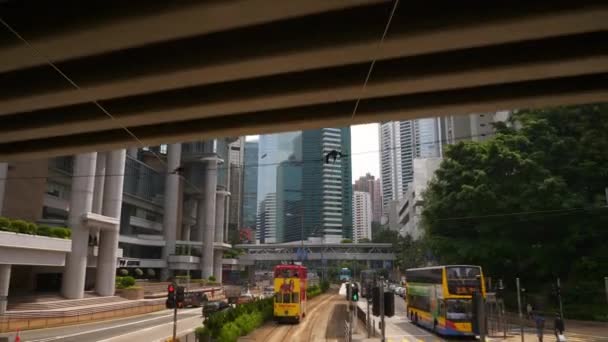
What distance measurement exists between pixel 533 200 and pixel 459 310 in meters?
17.1

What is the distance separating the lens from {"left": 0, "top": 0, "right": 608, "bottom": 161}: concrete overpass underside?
852 centimetres

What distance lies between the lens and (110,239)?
5094 cm

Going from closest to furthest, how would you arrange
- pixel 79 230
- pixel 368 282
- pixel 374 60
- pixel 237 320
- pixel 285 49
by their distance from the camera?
pixel 285 49, pixel 374 60, pixel 237 320, pixel 368 282, pixel 79 230

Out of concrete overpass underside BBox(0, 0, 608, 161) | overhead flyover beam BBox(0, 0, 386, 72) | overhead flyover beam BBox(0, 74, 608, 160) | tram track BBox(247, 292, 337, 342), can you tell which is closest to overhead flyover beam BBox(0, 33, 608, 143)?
concrete overpass underside BBox(0, 0, 608, 161)

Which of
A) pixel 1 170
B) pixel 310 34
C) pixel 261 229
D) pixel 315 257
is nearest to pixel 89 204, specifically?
pixel 1 170

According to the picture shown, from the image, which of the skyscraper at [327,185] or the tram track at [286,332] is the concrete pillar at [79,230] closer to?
the tram track at [286,332]

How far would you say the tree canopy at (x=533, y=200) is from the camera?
39.1 meters

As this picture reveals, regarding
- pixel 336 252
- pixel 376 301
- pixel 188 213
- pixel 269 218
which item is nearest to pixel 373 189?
pixel 269 218

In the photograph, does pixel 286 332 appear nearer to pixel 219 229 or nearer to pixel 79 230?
pixel 79 230

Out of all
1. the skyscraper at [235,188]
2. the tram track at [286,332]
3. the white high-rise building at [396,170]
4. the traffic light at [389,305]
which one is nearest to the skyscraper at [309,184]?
the tram track at [286,332]

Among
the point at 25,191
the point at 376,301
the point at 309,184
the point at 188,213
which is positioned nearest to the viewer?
the point at 376,301

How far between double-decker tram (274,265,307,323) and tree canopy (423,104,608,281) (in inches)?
651

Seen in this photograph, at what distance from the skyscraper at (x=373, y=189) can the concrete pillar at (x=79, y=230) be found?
13459 cm

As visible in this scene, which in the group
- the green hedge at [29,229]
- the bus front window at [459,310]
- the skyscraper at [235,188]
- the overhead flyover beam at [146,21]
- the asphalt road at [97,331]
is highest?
the skyscraper at [235,188]
